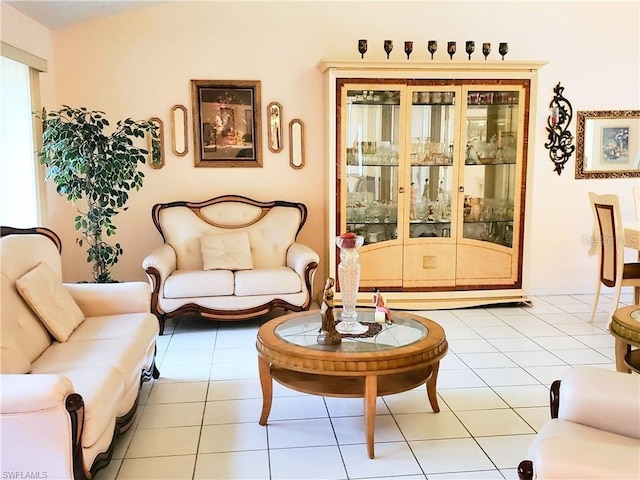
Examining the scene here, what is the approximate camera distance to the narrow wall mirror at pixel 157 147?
199 inches

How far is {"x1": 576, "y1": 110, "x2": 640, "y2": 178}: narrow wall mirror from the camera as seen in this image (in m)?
5.46

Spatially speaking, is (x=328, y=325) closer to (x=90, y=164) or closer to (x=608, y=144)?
(x=90, y=164)

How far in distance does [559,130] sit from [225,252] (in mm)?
3271

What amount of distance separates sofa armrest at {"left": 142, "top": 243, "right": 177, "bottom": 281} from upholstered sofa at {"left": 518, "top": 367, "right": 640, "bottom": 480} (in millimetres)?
3043

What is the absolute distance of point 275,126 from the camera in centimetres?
518

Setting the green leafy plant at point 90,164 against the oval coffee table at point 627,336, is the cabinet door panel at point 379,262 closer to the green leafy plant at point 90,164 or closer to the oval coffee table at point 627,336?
the green leafy plant at point 90,164

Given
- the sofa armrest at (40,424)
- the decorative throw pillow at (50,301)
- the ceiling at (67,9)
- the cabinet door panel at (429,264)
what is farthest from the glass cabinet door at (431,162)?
the sofa armrest at (40,424)

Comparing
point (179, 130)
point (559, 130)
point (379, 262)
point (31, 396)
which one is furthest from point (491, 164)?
point (31, 396)

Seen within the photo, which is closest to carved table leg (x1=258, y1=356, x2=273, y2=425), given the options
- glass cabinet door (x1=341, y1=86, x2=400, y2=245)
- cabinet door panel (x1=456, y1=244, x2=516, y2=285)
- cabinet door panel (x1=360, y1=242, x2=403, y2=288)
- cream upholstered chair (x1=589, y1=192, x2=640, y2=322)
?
cabinet door panel (x1=360, y1=242, x2=403, y2=288)

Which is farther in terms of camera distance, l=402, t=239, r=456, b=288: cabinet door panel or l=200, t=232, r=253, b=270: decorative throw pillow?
l=402, t=239, r=456, b=288: cabinet door panel

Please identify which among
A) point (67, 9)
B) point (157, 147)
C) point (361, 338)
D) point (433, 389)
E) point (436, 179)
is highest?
point (67, 9)

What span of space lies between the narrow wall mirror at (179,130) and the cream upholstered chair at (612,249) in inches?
134

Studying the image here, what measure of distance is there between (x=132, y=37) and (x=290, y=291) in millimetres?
2566

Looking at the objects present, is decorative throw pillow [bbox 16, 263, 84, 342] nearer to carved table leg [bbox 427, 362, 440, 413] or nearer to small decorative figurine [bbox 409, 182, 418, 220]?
carved table leg [bbox 427, 362, 440, 413]
